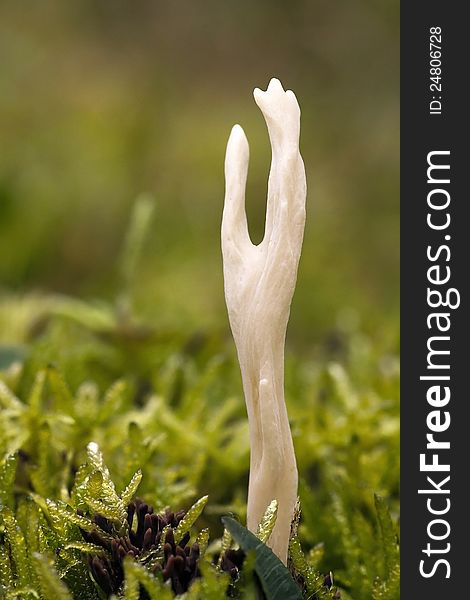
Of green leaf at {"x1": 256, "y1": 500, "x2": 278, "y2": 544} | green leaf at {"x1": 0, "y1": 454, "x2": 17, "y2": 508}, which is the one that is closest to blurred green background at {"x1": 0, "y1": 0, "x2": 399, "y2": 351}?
green leaf at {"x1": 0, "y1": 454, "x2": 17, "y2": 508}

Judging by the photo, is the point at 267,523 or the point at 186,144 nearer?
the point at 267,523

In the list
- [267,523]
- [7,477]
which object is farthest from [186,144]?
[267,523]

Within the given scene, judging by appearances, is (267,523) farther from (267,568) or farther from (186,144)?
(186,144)

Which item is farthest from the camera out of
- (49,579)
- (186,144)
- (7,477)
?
(186,144)

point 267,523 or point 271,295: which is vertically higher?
point 271,295

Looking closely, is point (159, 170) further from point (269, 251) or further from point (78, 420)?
point (269, 251)

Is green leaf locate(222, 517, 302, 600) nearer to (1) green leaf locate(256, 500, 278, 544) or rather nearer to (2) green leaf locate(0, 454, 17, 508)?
(1) green leaf locate(256, 500, 278, 544)

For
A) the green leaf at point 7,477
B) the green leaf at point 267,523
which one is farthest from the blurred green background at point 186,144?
the green leaf at point 267,523
